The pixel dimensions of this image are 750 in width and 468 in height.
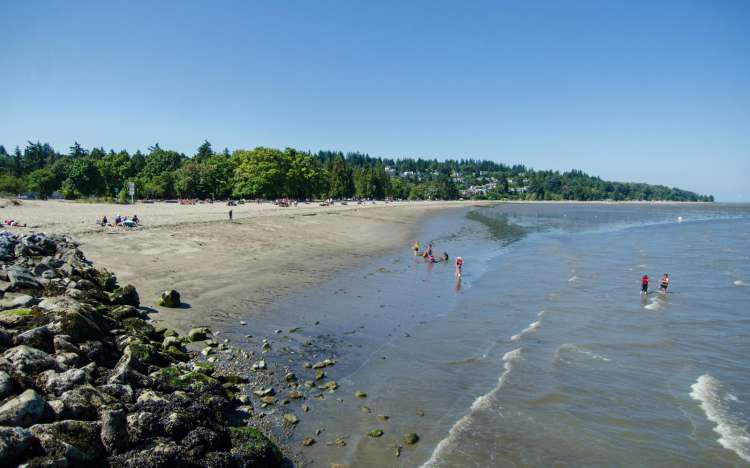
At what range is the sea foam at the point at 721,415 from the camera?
11.5 m

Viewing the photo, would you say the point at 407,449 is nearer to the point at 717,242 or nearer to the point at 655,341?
the point at 655,341

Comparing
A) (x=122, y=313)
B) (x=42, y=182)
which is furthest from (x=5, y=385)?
(x=42, y=182)

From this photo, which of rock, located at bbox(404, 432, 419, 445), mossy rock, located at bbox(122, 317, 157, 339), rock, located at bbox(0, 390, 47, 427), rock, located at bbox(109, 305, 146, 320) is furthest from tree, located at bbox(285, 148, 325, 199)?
rock, located at bbox(0, 390, 47, 427)

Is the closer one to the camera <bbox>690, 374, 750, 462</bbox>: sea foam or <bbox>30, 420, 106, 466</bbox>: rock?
<bbox>30, 420, 106, 466</bbox>: rock

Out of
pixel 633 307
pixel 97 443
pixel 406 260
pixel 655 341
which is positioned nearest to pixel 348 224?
pixel 406 260

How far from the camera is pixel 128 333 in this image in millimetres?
13617

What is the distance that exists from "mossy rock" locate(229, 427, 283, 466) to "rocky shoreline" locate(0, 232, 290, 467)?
0.02 m

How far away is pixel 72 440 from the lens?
7.48m

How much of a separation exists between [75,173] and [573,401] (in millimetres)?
94367

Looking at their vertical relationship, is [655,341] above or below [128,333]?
below

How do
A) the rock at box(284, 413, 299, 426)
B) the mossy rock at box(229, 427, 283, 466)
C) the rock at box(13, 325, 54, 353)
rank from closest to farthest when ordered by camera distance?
the mossy rock at box(229, 427, 283, 466)
the rock at box(13, 325, 54, 353)
the rock at box(284, 413, 299, 426)

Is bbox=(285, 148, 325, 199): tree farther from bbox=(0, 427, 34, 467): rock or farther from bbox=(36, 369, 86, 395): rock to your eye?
bbox=(0, 427, 34, 467): rock

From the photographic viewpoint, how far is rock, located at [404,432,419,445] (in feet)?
35.2

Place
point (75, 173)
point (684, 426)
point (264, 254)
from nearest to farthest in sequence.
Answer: point (684, 426) → point (264, 254) → point (75, 173)
